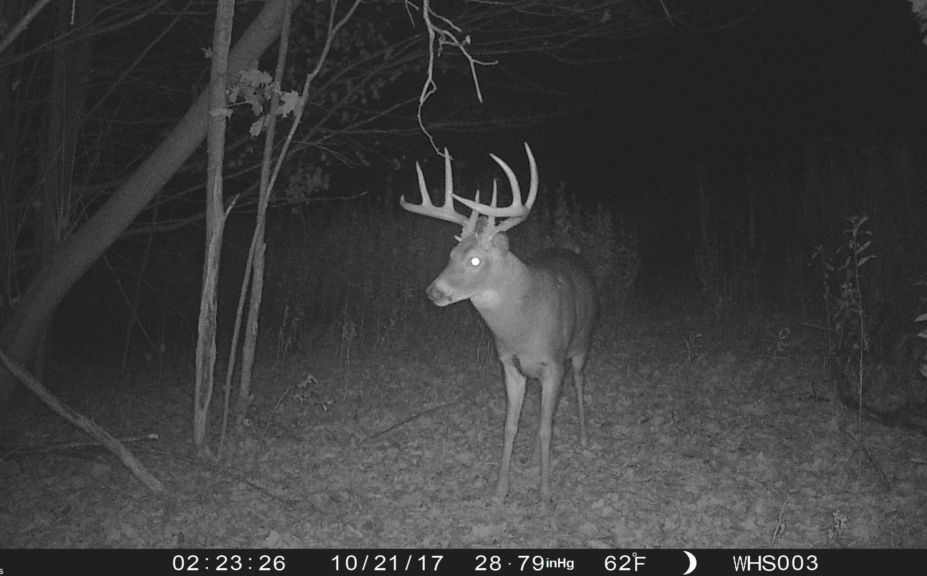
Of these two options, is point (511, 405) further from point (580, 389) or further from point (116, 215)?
→ point (116, 215)

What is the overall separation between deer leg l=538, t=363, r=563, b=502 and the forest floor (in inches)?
6.6

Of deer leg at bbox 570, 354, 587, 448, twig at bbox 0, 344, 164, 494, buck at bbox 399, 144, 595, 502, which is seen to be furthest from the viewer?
deer leg at bbox 570, 354, 587, 448

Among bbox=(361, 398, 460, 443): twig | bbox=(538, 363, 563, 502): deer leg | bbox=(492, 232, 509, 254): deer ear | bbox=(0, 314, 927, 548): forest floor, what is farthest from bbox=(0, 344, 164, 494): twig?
bbox=(492, 232, 509, 254): deer ear

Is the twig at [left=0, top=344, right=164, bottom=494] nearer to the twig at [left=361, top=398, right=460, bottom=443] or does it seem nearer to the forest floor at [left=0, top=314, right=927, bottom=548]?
the forest floor at [left=0, top=314, right=927, bottom=548]

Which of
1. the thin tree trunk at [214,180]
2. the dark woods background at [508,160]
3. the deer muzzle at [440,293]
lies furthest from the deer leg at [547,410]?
the dark woods background at [508,160]

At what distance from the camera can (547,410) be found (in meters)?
5.10

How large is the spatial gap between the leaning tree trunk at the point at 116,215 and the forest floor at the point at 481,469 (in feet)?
3.25

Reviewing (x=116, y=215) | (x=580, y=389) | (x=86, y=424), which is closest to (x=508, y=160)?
(x=580, y=389)

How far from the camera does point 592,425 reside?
652 cm

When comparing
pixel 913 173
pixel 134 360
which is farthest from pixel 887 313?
pixel 134 360

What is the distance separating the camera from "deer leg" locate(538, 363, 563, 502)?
496cm
